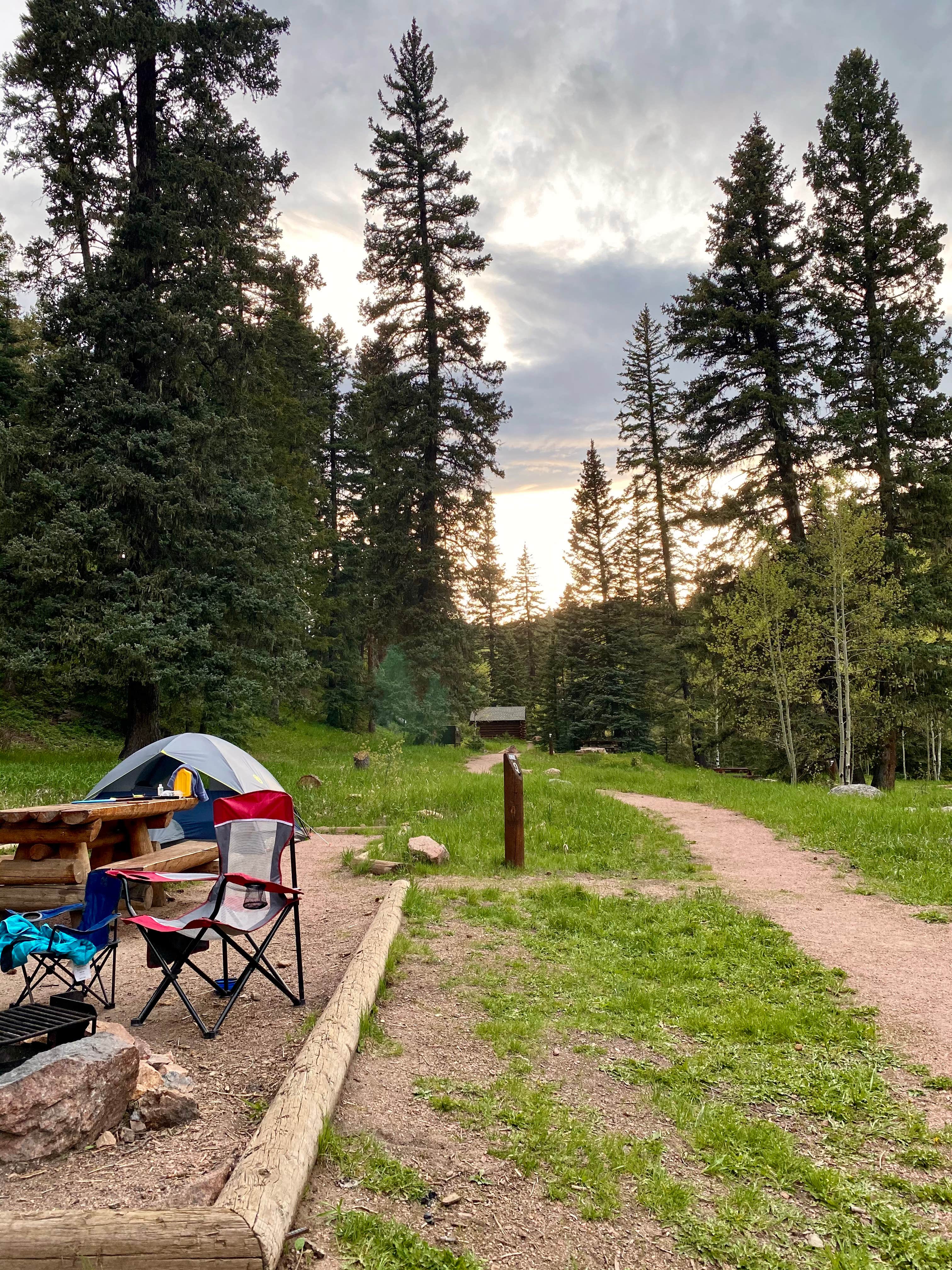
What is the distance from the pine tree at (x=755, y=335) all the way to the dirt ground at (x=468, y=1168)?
17054mm

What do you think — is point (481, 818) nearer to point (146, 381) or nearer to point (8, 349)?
point (146, 381)

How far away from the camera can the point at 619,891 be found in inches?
279

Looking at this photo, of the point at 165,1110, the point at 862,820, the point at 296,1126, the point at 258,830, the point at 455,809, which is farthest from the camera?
the point at 455,809

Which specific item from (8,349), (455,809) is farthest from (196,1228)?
(8,349)

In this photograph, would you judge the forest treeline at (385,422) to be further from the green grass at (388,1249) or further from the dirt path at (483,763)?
the green grass at (388,1249)

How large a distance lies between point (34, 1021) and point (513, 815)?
5542 mm

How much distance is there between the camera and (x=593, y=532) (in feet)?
111

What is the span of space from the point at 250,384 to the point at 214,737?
1023 centimetres

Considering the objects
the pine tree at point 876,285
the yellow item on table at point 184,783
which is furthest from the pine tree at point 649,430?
the yellow item on table at point 184,783

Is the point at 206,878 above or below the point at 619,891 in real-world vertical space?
above

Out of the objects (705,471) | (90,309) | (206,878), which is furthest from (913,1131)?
(705,471)

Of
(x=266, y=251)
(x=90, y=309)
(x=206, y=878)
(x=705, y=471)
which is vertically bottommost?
(x=206, y=878)

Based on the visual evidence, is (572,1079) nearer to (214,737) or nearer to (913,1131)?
(913,1131)

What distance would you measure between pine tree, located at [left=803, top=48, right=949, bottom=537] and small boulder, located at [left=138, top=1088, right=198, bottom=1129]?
17790mm
